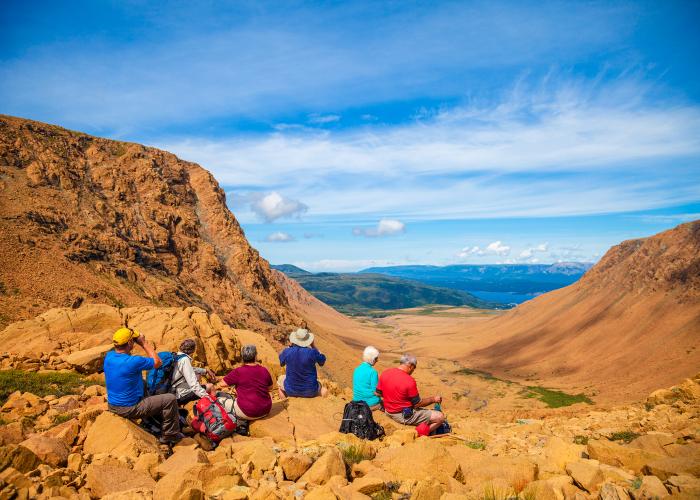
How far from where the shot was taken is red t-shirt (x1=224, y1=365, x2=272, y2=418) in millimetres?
9570

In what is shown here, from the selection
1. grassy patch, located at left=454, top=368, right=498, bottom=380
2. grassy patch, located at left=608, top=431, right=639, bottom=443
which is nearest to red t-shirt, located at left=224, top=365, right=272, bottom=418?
grassy patch, located at left=608, top=431, right=639, bottom=443

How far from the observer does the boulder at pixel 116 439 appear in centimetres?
723

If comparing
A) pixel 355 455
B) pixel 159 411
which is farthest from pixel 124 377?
pixel 355 455

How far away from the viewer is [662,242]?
8338 centimetres

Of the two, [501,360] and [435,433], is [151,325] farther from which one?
[501,360]

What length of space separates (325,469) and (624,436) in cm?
962

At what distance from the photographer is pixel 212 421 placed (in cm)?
884

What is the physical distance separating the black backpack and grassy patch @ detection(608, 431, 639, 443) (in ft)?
22.2

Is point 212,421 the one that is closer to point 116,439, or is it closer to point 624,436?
point 116,439

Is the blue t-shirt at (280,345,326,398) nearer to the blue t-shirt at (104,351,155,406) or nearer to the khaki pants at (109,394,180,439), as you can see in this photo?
the khaki pants at (109,394,180,439)

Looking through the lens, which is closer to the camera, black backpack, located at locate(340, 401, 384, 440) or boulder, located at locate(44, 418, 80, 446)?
boulder, located at locate(44, 418, 80, 446)

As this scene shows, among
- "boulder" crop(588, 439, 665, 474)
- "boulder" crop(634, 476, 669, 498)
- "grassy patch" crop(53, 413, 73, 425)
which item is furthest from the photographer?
"grassy patch" crop(53, 413, 73, 425)

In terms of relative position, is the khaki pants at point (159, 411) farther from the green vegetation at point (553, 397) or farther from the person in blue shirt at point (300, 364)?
the green vegetation at point (553, 397)

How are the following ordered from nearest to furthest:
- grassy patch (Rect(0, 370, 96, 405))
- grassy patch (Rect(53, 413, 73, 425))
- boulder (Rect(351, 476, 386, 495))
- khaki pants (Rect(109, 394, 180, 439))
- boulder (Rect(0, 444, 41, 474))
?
boulder (Rect(0, 444, 41, 474)) → boulder (Rect(351, 476, 386, 495)) → khaki pants (Rect(109, 394, 180, 439)) → grassy patch (Rect(53, 413, 73, 425)) → grassy patch (Rect(0, 370, 96, 405))
